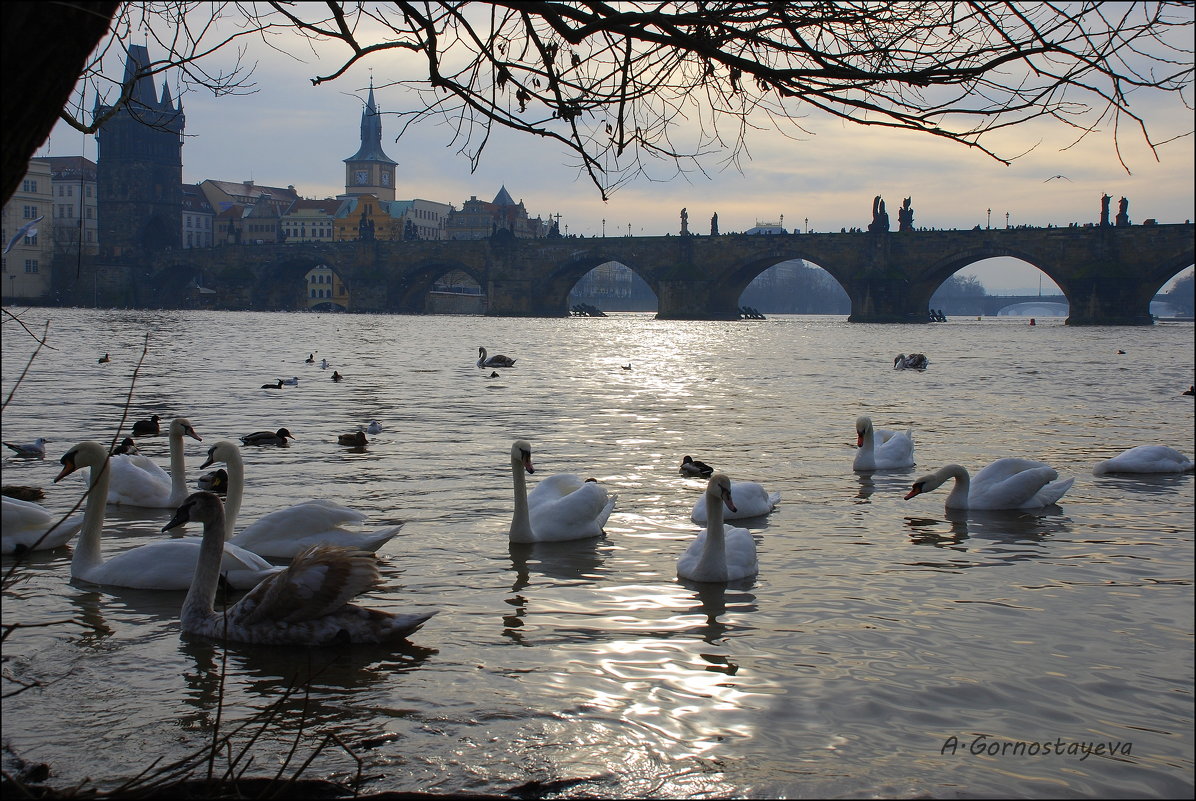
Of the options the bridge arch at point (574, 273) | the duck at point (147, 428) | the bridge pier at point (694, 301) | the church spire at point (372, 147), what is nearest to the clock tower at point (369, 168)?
the church spire at point (372, 147)

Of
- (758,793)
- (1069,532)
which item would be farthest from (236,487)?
(1069,532)

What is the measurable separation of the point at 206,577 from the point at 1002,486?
549cm

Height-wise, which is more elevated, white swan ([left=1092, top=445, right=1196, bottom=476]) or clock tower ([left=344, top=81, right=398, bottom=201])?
clock tower ([left=344, top=81, right=398, bottom=201])

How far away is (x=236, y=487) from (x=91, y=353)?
2253 centimetres

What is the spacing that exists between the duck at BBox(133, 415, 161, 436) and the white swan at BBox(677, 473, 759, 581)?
7.66 meters

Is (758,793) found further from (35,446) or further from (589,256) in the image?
(589,256)

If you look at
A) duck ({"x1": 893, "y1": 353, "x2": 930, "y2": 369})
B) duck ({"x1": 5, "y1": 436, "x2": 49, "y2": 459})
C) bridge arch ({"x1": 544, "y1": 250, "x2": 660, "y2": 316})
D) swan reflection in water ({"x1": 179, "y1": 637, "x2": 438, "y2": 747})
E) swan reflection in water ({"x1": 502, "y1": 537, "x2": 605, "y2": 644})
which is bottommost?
swan reflection in water ({"x1": 179, "y1": 637, "x2": 438, "y2": 747})

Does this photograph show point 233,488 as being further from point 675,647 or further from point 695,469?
point 695,469

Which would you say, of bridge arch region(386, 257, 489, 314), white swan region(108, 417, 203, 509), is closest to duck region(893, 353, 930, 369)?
white swan region(108, 417, 203, 509)

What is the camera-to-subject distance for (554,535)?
6691 millimetres

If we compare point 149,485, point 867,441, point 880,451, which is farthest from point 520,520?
point 880,451

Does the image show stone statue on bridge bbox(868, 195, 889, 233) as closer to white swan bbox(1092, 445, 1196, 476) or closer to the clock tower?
white swan bbox(1092, 445, 1196, 476)

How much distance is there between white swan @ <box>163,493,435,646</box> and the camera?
4340 mm

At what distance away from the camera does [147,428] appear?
11.7 meters
